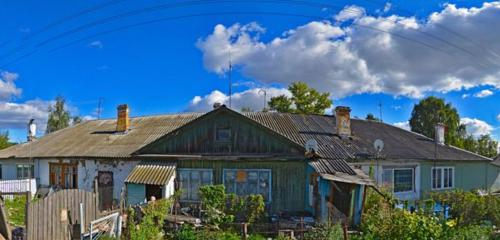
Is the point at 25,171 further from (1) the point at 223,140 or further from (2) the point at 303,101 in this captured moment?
(2) the point at 303,101

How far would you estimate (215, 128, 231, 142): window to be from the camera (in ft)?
64.6

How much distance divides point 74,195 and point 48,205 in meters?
1.04

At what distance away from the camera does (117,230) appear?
13398 millimetres

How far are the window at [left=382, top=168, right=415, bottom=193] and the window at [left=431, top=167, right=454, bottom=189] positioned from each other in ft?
6.25

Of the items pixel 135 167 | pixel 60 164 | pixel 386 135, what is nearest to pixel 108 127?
pixel 60 164

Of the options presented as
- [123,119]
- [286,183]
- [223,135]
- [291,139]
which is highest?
[123,119]

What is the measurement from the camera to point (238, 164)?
62.4 ft

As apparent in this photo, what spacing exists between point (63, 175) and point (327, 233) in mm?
17165

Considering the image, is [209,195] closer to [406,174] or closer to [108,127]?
[406,174]

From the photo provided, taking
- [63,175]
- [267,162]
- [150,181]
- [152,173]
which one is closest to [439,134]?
[267,162]

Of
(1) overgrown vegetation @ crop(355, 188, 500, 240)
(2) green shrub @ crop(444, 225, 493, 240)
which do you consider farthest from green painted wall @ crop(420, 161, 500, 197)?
(2) green shrub @ crop(444, 225, 493, 240)

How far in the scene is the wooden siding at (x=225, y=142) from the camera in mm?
18812

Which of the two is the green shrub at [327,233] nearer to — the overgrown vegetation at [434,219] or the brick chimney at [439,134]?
the overgrown vegetation at [434,219]

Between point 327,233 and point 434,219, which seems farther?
point 434,219
